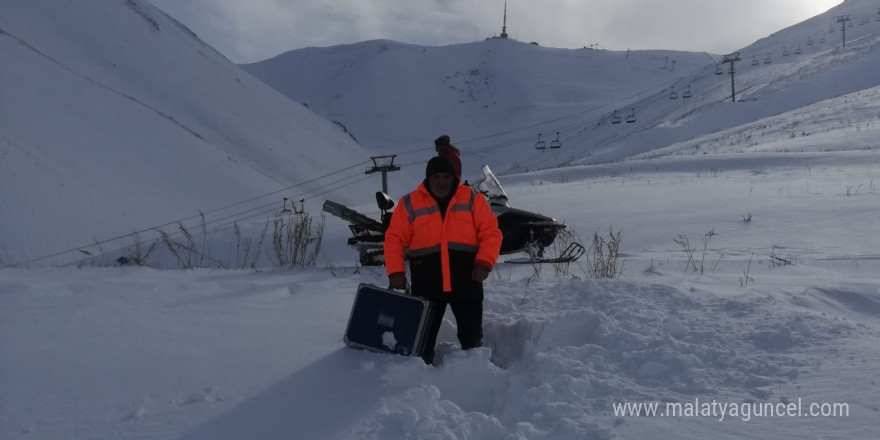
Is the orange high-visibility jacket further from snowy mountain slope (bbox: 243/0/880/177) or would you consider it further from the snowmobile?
snowy mountain slope (bbox: 243/0/880/177)

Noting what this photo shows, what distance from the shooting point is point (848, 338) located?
328 cm

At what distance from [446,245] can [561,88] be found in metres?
89.1

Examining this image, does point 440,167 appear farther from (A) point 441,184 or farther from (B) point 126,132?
(B) point 126,132

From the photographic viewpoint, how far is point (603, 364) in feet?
10.6

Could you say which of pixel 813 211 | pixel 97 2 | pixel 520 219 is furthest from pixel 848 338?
pixel 97 2

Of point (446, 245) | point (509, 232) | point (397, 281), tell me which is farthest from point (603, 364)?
point (509, 232)

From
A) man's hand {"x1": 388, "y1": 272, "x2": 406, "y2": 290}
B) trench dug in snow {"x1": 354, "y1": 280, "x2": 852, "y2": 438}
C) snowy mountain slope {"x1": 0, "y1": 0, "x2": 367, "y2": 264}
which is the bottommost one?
trench dug in snow {"x1": 354, "y1": 280, "x2": 852, "y2": 438}

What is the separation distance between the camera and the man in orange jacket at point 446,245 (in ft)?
12.9

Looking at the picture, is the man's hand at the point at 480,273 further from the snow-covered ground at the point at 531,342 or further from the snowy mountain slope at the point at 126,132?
the snowy mountain slope at the point at 126,132

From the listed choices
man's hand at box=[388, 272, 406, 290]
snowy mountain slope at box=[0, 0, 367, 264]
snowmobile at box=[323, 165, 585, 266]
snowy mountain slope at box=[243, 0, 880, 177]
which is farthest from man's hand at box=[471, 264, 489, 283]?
snowy mountain slope at box=[243, 0, 880, 177]

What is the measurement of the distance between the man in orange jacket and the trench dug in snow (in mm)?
332

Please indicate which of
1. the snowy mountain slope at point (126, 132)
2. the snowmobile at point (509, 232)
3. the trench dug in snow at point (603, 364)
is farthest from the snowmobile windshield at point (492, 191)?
the snowy mountain slope at point (126, 132)

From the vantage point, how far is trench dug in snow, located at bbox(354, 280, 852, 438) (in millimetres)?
2738

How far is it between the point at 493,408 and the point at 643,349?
3.09ft
